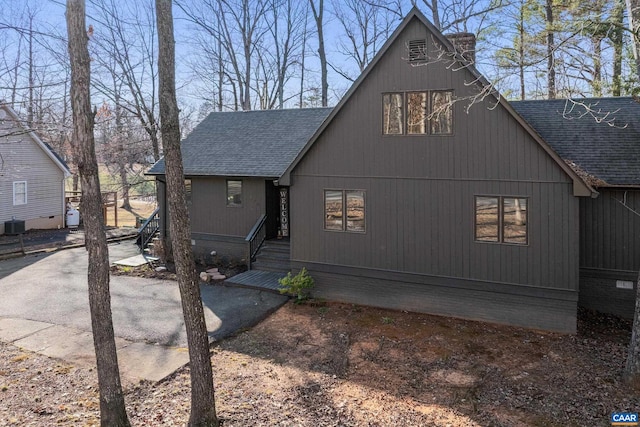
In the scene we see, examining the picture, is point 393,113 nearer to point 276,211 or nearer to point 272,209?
point 272,209

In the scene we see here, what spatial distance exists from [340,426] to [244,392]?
1.72m

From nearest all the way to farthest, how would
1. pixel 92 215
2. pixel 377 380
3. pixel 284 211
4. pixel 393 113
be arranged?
pixel 92 215, pixel 377 380, pixel 393 113, pixel 284 211

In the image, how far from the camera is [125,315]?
10445mm

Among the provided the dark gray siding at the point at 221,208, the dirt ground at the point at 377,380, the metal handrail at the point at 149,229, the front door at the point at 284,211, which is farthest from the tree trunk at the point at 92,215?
the metal handrail at the point at 149,229

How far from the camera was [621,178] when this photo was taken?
9.80 metres

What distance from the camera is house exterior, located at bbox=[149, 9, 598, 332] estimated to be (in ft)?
30.0

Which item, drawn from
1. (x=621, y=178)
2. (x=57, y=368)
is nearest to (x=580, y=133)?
(x=621, y=178)

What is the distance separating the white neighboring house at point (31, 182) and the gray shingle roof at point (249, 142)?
9485 mm

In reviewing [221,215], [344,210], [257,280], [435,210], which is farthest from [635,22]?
[221,215]

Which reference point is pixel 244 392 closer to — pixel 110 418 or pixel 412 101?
pixel 110 418

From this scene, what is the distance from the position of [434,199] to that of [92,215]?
7.04 m

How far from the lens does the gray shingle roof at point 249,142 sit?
46.8ft

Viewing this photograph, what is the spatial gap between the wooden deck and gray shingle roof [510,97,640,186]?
26.0ft

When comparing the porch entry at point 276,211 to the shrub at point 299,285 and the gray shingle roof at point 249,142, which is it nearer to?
the gray shingle roof at point 249,142
